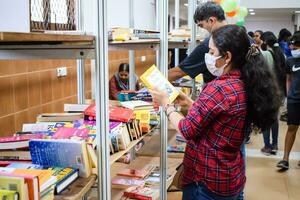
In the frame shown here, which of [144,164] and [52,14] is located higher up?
[52,14]

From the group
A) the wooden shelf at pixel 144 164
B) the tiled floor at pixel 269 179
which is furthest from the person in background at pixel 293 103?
the wooden shelf at pixel 144 164

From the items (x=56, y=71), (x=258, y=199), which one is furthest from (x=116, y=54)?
(x=258, y=199)

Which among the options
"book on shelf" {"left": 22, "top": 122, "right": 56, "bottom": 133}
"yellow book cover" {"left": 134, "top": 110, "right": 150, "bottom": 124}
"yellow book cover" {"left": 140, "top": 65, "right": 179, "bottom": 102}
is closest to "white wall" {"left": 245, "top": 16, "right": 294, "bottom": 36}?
"yellow book cover" {"left": 134, "top": 110, "right": 150, "bottom": 124}

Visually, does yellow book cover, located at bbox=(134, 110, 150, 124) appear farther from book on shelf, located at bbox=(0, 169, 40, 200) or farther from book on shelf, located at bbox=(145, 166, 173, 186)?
book on shelf, located at bbox=(0, 169, 40, 200)

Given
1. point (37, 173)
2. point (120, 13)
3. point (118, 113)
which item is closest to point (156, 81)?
point (118, 113)

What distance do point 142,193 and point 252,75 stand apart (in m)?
1.09

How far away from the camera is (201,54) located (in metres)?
2.66

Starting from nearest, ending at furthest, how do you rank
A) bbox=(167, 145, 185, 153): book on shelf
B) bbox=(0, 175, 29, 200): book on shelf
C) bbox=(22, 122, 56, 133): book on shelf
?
bbox=(0, 175, 29, 200): book on shelf
bbox=(22, 122, 56, 133): book on shelf
bbox=(167, 145, 185, 153): book on shelf

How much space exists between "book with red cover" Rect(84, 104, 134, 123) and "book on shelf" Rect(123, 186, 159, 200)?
59 centimetres

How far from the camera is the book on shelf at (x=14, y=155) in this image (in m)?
1.53

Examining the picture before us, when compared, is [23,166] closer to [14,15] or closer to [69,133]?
[69,133]

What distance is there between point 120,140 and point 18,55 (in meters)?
0.61

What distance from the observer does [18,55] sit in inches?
59.1

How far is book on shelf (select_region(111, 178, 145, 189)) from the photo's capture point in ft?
8.35
